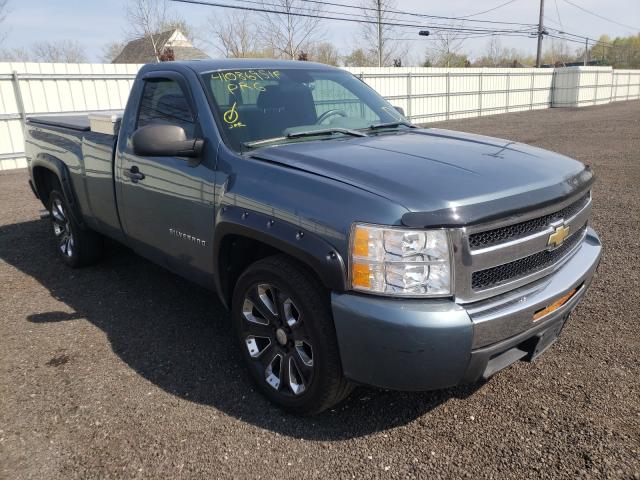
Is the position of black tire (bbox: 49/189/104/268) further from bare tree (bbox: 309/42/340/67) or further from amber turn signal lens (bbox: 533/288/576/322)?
bare tree (bbox: 309/42/340/67)

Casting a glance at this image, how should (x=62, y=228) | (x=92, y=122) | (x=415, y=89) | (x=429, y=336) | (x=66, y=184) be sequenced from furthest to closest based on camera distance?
1. (x=415, y=89)
2. (x=62, y=228)
3. (x=66, y=184)
4. (x=92, y=122)
5. (x=429, y=336)

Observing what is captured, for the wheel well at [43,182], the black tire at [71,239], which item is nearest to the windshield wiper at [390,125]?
the black tire at [71,239]

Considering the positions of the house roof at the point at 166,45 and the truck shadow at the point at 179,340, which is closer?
the truck shadow at the point at 179,340

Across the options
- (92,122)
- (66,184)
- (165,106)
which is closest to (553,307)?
(165,106)

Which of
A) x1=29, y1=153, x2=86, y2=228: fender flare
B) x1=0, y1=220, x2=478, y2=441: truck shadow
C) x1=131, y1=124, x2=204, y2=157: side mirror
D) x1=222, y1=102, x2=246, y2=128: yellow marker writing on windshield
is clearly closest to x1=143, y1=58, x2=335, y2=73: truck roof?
x1=222, y1=102, x2=246, y2=128: yellow marker writing on windshield

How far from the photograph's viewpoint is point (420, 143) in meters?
3.21

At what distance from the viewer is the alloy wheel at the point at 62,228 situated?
5.34 m

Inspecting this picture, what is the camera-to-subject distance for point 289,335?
2.76 metres

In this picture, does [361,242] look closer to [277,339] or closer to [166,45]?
[277,339]

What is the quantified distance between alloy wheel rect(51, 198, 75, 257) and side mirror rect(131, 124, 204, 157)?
8.80 feet

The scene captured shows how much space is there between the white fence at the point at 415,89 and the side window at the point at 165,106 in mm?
10856

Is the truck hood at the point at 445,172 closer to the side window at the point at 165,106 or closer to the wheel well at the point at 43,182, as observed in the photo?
the side window at the point at 165,106

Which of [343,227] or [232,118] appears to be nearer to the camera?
[343,227]

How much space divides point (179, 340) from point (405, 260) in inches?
86.2
